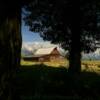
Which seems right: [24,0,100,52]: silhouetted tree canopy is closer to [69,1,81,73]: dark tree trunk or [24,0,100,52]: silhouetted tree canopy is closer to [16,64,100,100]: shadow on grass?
[69,1,81,73]: dark tree trunk

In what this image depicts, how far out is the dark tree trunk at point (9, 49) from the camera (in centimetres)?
960

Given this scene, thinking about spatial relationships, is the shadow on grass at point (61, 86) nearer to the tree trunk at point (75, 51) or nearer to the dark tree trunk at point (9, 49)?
the tree trunk at point (75, 51)

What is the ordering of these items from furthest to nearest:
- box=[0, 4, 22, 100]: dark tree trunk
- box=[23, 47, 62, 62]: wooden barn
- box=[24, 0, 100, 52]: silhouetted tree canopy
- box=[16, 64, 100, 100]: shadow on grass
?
box=[23, 47, 62, 62]: wooden barn < box=[24, 0, 100, 52]: silhouetted tree canopy < box=[16, 64, 100, 100]: shadow on grass < box=[0, 4, 22, 100]: dark tree trunk

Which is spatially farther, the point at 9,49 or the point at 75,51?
the point at 75,51

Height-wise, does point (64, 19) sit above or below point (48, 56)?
above

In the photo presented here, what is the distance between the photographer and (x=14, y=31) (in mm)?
9789

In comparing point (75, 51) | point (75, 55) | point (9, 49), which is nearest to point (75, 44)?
point (75, 51)

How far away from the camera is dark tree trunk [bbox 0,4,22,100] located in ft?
31.5

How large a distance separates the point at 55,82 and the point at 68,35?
34.7 ft

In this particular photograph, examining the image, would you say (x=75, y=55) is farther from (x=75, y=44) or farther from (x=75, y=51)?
(x=75, y=44)

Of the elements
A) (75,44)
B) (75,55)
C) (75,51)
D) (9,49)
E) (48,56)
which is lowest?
(48,56)

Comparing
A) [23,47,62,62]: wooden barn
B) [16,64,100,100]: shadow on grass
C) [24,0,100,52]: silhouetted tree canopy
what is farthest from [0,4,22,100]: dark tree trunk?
[23,47,62,62]: wooden barn

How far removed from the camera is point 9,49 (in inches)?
381

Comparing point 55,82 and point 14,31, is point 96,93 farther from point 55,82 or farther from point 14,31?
point 14,31
